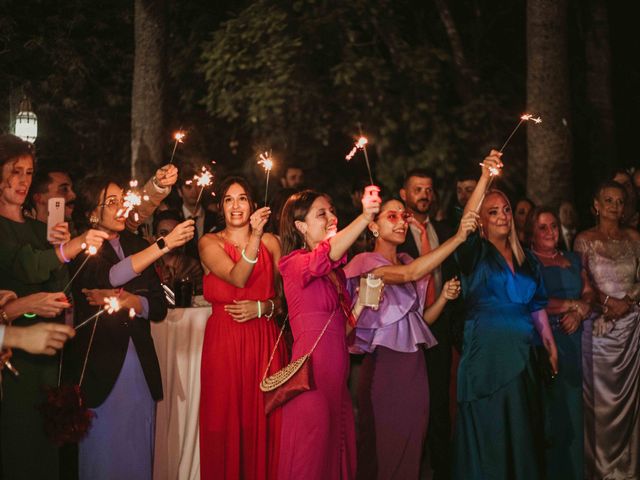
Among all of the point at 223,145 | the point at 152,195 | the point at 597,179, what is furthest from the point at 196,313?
the point at 223,145

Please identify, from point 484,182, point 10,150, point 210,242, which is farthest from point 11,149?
point 484,182

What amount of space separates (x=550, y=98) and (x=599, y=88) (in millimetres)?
3268

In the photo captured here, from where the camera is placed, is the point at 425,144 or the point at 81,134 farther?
the point at 81,134

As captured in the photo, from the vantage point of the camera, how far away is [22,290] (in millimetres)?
5473

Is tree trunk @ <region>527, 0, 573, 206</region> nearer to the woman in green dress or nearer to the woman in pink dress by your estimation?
the woman in pink dress

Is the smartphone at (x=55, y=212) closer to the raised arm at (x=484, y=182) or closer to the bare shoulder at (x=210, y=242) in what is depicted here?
the bare shoulder at (x=210, y=242)

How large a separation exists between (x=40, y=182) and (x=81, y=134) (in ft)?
34.8

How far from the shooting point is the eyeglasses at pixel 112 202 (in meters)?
6.01

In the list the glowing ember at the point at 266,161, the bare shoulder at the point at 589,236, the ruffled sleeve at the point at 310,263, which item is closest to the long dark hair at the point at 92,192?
the glowing ember at the point at 266,161

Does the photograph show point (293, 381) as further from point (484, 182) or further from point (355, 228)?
point (484, 182)

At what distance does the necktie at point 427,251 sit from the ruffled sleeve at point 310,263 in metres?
1.60

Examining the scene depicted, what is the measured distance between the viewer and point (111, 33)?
16750mm

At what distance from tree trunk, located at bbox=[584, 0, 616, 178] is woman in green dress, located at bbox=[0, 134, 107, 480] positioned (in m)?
9.36

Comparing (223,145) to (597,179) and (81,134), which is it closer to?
(81,134)
